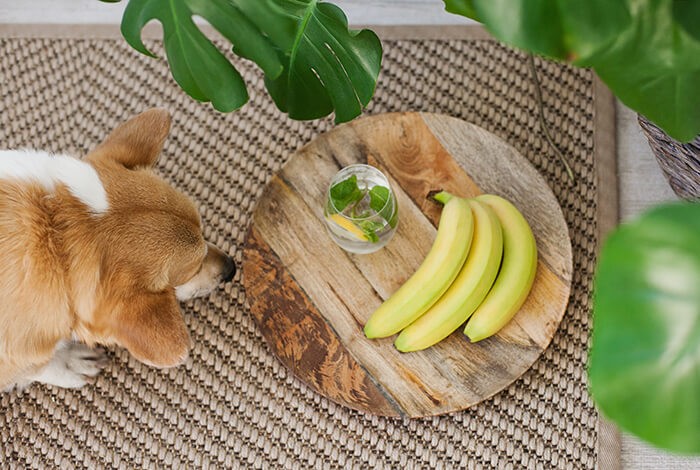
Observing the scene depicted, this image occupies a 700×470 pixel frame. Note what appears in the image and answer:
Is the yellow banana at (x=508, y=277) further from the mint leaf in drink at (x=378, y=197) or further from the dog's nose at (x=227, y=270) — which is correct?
the dog's nose at (x=227, y=270)

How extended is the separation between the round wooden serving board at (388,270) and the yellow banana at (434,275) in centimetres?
5

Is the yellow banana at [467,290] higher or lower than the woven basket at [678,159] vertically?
lower

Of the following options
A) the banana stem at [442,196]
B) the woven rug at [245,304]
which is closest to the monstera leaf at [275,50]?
the banana stem at [442,196]

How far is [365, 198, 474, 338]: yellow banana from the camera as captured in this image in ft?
4.46

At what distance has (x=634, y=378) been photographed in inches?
24.4

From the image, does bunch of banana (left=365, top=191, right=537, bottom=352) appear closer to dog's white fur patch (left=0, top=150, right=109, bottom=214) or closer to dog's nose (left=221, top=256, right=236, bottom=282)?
dog's nose (left=221, top=256, right=236, bottom=282)

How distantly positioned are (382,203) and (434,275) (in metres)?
0.17

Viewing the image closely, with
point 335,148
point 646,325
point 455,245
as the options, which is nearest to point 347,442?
point 455,245

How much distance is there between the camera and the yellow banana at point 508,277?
54.2 inches

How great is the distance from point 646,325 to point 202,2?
2.62 feet

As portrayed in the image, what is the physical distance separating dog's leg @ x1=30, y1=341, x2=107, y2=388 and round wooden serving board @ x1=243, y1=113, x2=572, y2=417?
0.40 m

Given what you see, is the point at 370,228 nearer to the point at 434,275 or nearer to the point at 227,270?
the point at 434,275

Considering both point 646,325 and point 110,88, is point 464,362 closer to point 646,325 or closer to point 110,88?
point 646,325

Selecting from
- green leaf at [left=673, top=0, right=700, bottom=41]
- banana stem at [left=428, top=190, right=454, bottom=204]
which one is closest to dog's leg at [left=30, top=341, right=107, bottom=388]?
banana stem at [left=428, top=190, right=454, bottom=204]
